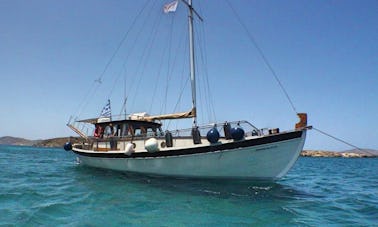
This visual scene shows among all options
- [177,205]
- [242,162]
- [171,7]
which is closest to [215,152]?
[242,162]

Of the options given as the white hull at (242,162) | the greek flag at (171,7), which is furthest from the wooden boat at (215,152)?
the greek flag at (171,7)

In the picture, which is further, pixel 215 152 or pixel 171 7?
pixel 171 7

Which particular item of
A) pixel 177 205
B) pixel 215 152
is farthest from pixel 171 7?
pixel 177 205

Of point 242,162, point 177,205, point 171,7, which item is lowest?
point 177,205

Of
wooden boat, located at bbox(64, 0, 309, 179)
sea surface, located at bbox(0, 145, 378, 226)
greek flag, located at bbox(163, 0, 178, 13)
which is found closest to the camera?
sea surface, located at bbox(0, 145, 378, 226)

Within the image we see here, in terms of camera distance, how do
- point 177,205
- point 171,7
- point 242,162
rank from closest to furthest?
1. point 177,205
2. point 242,162
3. point 171,7

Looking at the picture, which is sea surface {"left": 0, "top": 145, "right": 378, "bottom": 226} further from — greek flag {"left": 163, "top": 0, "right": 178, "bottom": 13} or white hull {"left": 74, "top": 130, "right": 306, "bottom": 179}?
greek flag {"left": 163, "top": 0, "right": 178, "bottom": 13}

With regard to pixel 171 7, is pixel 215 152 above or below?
below

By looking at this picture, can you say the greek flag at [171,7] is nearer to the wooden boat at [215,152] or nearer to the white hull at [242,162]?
the wooden boat at [215,152]

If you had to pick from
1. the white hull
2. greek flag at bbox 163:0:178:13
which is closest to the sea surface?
the white hull

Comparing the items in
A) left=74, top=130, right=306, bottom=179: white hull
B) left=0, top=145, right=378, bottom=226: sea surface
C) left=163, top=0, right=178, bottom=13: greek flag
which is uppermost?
left=163, top=0, right=178, bottom=13: greek flag

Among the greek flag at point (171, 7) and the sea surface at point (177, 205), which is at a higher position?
the greek flag at point (171, 7)

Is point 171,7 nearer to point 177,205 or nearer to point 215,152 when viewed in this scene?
point 215,152

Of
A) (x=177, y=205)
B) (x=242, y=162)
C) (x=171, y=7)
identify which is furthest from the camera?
(x=171, y=7)
